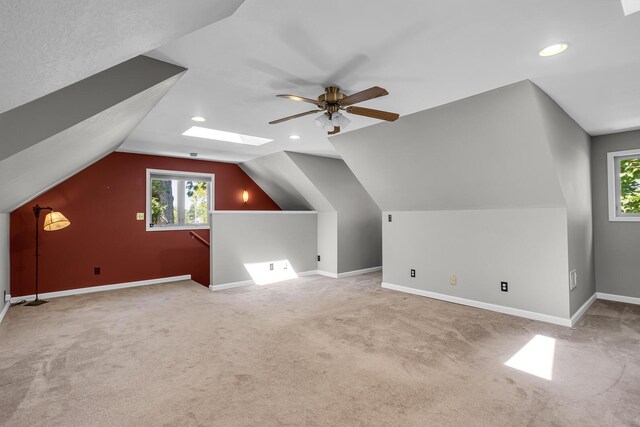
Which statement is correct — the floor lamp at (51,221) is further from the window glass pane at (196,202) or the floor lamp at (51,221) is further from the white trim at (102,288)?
the window glass pane at (196,202)

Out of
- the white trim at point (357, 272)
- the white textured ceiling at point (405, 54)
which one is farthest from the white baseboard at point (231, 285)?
the white textured ceiling at point (405, 54)

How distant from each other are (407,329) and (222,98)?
3.07 m

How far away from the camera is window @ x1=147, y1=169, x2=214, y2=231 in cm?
585

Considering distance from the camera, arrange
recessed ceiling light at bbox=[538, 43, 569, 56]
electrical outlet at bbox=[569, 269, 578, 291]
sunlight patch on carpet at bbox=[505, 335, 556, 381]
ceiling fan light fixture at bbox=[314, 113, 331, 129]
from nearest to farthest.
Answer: recessed ceiling light at bbox=[538, 43, 569, 56], sunlight patch on carpet at bbox=[505, 335, 556, 381], ceiling fan light fixture at bbox=[314, 113, 331, 129], electrical outlet at bbox=[569, 269, 578, 291]

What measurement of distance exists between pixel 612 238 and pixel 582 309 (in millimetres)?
1347

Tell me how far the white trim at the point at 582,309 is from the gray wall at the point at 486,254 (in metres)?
0.19

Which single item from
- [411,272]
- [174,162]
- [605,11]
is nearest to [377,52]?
[605,11]

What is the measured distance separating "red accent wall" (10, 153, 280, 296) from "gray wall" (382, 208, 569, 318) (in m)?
3.94

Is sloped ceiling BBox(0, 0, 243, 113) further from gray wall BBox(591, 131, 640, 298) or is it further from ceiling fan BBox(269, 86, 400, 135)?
gray wall BBox(591, 131, 640, 298)

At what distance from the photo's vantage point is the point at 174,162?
6.05 metres

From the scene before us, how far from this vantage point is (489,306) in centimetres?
414

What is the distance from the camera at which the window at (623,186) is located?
439 centimetres

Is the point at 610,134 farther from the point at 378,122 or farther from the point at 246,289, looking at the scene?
the point at 246,289

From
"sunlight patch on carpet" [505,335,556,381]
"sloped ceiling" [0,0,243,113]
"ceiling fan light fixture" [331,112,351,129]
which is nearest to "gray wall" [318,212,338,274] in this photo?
"ceiling fan light fixture" [331,112,351,129]
